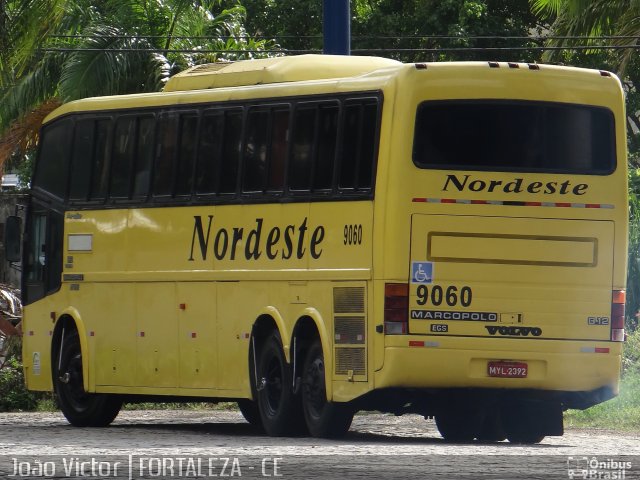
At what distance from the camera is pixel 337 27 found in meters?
23.3

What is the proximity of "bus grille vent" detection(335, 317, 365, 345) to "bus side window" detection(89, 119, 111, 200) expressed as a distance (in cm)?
463

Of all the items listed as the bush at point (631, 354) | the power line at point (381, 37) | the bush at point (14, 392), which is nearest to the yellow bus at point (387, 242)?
the bush at point (631, 354)

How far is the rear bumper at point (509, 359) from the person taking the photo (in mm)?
15688


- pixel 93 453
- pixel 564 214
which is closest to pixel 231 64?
pixel 564 214

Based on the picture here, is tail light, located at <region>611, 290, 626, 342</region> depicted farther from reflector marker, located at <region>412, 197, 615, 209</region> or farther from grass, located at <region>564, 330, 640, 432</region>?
grass, located at <region>564, 330, 640, 432</region>

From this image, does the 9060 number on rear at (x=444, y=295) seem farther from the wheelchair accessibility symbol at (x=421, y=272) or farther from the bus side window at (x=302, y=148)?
the bus side window at (x=302, y=148)

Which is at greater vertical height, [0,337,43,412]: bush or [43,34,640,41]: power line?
[43,34,640,41]: power line

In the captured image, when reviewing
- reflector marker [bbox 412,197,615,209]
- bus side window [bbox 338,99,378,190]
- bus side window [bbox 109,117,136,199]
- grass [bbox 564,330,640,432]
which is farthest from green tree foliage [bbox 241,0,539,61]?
reflector marker [bbox 412,197,615,209]

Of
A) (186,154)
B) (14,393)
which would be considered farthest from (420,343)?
(14,393)

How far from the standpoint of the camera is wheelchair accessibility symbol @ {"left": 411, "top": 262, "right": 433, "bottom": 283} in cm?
1575

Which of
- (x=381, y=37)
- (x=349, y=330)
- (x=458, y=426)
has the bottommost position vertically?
(x=458, y=426)

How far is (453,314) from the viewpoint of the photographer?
1585 cm

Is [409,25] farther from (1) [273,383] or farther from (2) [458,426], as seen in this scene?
(1) [273,383]

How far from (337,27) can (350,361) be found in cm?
810
